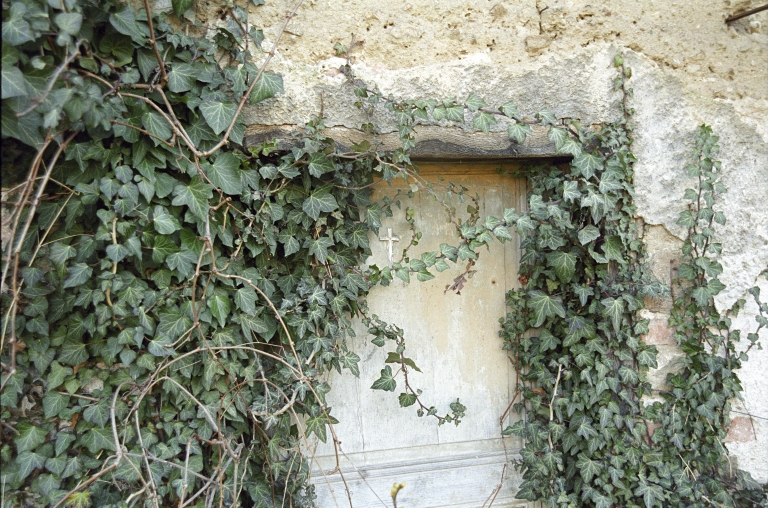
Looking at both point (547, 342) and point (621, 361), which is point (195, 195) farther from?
point (621, 361)

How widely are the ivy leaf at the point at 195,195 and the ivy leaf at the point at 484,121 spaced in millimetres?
1023

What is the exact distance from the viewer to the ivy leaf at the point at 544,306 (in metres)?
2.34

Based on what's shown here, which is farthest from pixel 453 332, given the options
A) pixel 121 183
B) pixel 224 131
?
pixel 121 183

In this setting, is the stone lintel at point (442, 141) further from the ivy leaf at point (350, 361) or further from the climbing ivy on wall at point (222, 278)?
the ivy leaf at point (350, 361)

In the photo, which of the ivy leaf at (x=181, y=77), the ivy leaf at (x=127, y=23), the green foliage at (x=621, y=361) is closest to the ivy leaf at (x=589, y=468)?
the green foliage at (x=621, y=361)

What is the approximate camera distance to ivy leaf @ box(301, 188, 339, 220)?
2.10 metres

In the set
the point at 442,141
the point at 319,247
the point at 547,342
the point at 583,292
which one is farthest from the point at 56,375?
the point at 583,292

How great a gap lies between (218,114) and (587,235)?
4.93ft

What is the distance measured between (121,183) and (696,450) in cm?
251

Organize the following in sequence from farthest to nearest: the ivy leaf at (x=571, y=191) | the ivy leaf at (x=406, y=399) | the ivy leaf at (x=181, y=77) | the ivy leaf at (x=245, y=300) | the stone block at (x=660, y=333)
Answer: the stone block at (x=660, y=333), the ivy leaf at (x=406, y=399), the ivy leaf at (x=571, y=191), the ivy leaf at (x=245, y=300), the ivy leaf at (x=181, y=77)

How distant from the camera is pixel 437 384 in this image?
2.52m

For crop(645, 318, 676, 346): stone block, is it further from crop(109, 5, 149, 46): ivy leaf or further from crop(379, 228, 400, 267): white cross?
crop(109, 5, 149, 46): ivy leaf

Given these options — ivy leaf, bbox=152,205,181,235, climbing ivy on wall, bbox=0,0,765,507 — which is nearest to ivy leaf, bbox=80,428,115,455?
climbing ivy on wall, bbox=0,0,765,507

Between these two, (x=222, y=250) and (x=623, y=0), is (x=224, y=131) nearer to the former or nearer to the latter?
(x=222, y=250)
